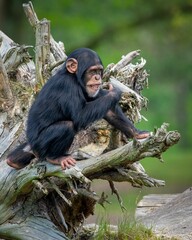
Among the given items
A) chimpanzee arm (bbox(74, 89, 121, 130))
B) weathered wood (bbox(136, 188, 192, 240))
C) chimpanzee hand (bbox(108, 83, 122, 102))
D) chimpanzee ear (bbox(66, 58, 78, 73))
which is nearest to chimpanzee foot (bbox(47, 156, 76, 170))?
chimpanzee arm (bbox(74, 89, 121, 130))

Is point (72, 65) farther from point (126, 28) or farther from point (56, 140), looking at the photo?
point (126, 28)

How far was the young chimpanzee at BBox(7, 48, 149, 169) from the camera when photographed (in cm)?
836

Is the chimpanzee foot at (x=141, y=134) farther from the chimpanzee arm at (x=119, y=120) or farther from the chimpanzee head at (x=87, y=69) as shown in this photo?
the chimpanzee head at (x=87, y=69)

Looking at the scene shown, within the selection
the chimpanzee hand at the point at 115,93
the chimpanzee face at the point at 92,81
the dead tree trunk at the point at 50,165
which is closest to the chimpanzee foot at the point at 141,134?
the dead tree trunk at the point at 50,165

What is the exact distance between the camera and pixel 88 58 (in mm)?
8766

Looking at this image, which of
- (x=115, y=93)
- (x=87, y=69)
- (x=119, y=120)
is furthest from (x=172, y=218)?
(x=87, y=69)

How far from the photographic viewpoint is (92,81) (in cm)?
870

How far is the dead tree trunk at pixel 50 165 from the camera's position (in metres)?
8.21

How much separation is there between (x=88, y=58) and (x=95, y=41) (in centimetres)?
1595

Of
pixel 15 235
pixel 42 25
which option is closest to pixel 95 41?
pixel 42 25

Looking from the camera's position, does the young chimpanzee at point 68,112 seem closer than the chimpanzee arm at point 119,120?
Yes

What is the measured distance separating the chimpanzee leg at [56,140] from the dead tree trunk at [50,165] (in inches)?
5.6

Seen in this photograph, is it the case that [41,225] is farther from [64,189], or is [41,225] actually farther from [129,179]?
[129,179]

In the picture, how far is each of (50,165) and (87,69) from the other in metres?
1.12
